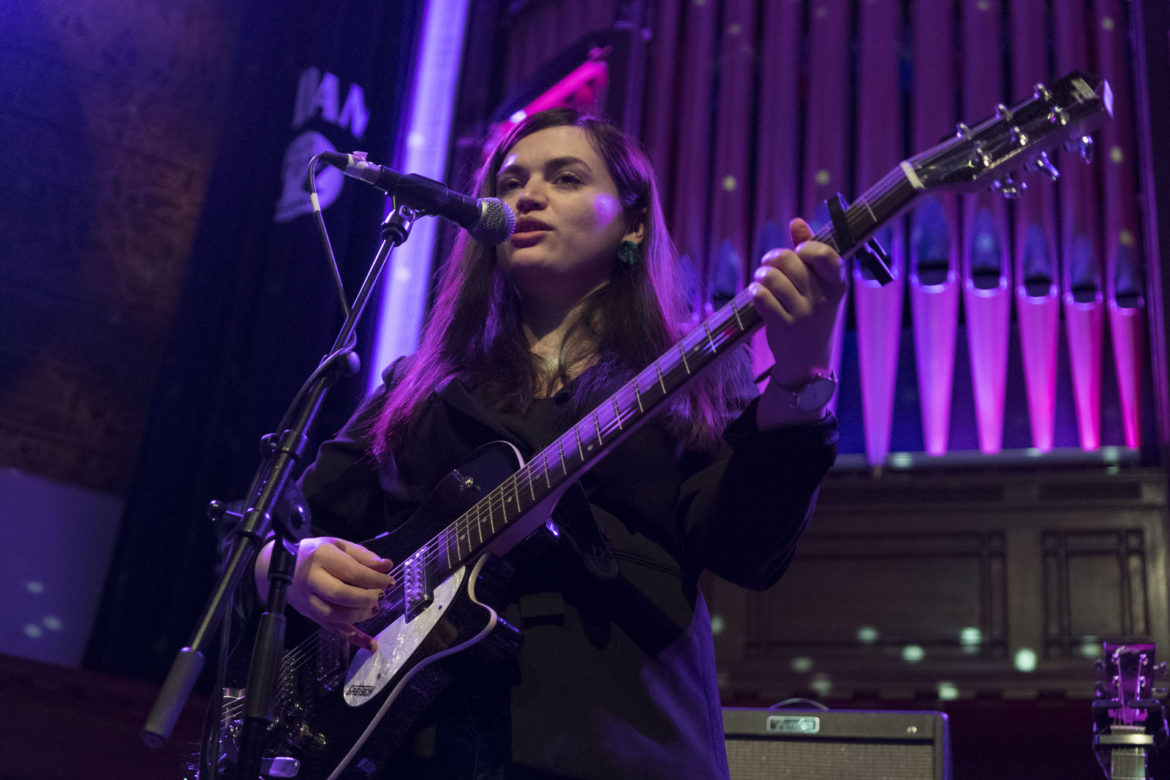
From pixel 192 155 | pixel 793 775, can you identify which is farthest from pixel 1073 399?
pixel 192 155

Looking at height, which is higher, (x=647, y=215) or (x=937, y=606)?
(x=647, y=215)

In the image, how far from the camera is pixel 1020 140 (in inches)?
61.4

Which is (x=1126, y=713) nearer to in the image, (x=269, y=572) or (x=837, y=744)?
(x=837, y=744)

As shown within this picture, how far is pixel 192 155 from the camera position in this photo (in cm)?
411

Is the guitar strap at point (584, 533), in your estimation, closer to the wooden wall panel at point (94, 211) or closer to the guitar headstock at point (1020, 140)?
the guitar headstock at point (1020, 140)

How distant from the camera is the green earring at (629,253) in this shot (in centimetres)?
201

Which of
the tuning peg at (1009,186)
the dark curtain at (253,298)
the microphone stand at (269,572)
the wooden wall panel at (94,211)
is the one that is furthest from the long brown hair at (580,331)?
the wooden wall panel at (94,211)

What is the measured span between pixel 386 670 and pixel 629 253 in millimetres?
826

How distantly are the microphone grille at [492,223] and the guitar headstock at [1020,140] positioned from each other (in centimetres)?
56

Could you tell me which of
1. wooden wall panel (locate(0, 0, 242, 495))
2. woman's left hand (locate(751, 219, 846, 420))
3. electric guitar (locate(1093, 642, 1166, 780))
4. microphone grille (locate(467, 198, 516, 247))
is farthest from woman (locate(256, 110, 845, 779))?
wooden wall panel (locate(0, 0, 242, 495))

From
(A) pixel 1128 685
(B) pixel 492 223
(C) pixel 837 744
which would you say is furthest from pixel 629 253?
(A) pixel 1128 685

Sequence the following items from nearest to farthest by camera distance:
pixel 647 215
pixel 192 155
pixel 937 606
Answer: pixel 647 215, pixel 937 606, pixel 192 155

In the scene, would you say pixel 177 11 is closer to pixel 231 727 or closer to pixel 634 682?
pixel 231 727

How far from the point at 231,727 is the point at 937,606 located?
208 cm
